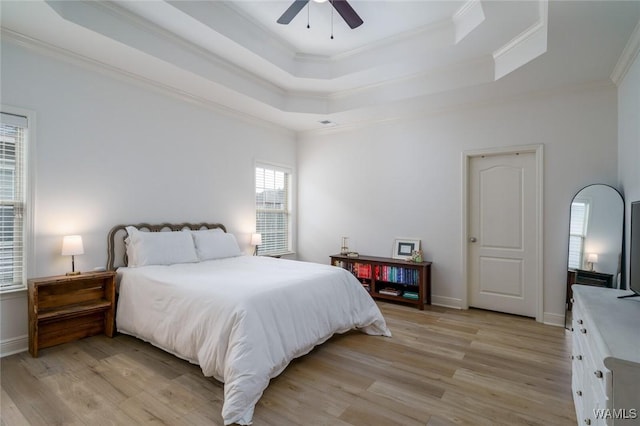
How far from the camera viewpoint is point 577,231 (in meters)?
3.46

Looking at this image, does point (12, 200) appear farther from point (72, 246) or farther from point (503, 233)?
point (503, 233)

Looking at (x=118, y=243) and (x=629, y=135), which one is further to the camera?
(x=118, y=243)

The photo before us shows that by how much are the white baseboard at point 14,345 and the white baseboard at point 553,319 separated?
5.45 m

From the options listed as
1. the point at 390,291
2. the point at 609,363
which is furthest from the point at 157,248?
the point at 609,363

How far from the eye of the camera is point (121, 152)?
3541mm

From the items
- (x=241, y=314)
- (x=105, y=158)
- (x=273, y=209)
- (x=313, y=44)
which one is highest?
(x=313, y=44)

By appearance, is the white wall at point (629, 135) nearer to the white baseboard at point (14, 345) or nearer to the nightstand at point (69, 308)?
the nightstand at point (69, 308)

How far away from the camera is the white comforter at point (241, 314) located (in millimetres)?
2070

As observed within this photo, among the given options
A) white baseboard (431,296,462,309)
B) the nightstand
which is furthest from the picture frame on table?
the nightstand

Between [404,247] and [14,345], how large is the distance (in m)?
4.52

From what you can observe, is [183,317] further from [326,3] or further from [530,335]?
[530,335]

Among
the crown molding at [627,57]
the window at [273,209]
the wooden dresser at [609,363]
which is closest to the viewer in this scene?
the wooden dresser at [609,363]

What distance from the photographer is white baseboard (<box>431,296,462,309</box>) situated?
431 cm

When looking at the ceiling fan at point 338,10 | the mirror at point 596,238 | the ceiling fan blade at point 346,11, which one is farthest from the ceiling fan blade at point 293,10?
the mirror at point 596,238
